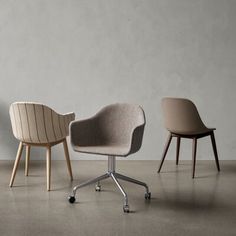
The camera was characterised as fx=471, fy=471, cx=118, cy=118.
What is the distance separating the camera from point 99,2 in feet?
18.2

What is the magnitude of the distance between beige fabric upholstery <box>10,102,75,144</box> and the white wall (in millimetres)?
1411

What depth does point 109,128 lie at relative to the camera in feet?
14.1

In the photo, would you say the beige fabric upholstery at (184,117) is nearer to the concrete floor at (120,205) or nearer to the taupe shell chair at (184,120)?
the taupe shell chair at (184,120)

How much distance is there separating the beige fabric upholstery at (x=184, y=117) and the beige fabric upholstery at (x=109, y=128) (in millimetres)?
791

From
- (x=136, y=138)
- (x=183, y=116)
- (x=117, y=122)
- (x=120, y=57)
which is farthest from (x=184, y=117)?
(x=120, y=57)

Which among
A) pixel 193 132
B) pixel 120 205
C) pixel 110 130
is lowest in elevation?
pixel 120 205

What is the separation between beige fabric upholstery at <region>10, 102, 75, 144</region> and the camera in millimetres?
4121

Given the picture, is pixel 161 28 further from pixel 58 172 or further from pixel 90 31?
pixel 58 172

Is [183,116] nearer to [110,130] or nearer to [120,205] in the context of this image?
[110,130]

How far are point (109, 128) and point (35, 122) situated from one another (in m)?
0.67

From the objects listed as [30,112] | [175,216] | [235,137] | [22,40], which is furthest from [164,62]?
[175,216]

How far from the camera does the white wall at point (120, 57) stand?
18.2 ft

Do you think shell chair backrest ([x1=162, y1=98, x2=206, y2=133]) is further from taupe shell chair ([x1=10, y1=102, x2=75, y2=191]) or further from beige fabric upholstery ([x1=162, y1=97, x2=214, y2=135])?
taupe shell chair ([x1=10, y1=102, x2=75, y2=191])

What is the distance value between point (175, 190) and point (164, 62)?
193cm
